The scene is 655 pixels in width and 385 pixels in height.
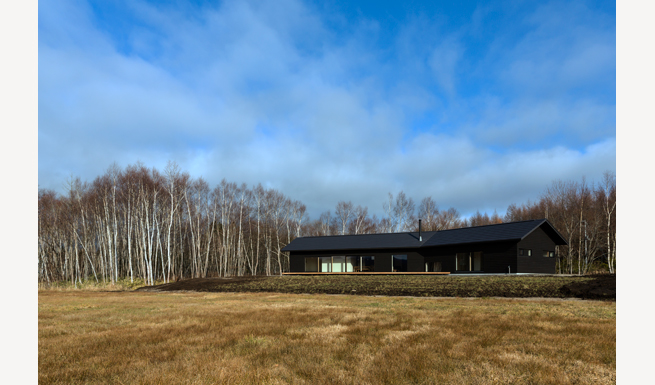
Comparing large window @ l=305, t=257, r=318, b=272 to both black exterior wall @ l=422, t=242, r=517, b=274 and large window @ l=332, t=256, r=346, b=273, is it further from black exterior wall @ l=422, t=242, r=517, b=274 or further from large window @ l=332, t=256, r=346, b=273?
black exterior wall @ l=422, t=242, r=517, b=274

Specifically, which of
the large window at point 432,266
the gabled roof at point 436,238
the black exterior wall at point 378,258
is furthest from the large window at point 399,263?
the large window at point 432,266

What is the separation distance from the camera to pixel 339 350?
4.62 meters

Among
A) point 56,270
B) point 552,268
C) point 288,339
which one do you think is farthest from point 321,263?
point 288,339

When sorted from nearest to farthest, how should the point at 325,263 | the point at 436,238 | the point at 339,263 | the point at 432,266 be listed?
the point at 432,266
the point at 436,238
the point at 339,263
the point at 325,263

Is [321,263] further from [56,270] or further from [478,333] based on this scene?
[478,333]

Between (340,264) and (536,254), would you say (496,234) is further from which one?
(340,264)

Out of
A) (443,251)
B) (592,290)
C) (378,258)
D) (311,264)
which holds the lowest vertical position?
(311,264)

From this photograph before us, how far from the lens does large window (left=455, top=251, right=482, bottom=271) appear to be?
26.6 m

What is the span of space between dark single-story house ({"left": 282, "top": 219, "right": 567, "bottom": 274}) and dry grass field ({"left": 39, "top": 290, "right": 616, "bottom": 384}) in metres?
17.7

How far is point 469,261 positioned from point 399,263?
231 inches

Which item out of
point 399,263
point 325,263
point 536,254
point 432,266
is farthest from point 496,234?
point 325,263

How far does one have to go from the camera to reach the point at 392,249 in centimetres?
3006

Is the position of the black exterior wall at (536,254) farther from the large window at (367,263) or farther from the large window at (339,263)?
the large window at (339,263)
